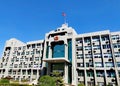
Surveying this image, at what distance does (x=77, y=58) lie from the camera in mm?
50688

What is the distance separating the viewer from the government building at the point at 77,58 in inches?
1737

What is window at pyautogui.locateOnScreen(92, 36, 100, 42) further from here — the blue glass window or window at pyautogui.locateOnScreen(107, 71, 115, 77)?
window at pyautogui.locateOnScreen(107, 71, 115, 77)

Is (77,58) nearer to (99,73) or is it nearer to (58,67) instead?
(58,67)

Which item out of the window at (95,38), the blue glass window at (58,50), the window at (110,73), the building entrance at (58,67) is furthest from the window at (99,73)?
the blue glass window at (58,50)

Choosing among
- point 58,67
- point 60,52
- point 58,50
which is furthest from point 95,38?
point 58,67

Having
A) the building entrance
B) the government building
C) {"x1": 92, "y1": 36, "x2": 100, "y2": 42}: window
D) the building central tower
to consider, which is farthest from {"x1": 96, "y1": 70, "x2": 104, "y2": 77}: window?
the building entrance

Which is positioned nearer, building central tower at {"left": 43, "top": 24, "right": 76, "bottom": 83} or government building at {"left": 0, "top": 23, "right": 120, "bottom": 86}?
government building at {"left": 0, "top": 23, "right": 120, "bottom": 86}

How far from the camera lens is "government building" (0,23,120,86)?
44.1 m

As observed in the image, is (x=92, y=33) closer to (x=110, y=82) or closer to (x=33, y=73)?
(x=110, y=82)

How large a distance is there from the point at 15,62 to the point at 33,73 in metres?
14.2

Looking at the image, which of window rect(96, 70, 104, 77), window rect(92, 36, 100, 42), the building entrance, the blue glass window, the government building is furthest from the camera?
the blue glass window

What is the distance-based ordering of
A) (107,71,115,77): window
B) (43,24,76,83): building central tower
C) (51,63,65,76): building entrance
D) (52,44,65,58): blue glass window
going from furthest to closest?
1. (52,44,65,58): blue glass window
2. (51,63,65,76): building entrance
3. (43,24,76,83): building central tower
4. (107,71,115,77): window

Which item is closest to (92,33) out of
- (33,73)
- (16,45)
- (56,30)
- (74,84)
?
(56,30)

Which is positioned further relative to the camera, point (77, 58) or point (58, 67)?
point (77, 58)
